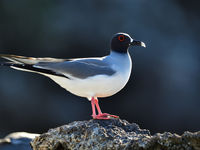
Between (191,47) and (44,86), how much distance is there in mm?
4335

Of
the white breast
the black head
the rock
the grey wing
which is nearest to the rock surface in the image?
the white breast

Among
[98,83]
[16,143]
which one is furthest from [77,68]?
[16,143]

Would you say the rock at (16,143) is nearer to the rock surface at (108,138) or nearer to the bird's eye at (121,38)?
the rock surface at (108,138)

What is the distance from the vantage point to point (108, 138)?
4.00 metres

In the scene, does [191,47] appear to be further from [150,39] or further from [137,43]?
[137,43]

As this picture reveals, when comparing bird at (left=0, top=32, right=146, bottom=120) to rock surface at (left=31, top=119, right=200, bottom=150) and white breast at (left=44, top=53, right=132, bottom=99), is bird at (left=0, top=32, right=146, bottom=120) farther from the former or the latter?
rock surface at (left=31, top=119, right=200, bottom=150)

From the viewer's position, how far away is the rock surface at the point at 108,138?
135 inches

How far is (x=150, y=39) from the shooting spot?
10992mm

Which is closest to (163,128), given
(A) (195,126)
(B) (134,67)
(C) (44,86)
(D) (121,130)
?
(A) (195,126)

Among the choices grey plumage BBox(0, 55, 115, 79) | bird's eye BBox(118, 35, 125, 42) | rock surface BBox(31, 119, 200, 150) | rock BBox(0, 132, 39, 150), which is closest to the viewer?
rock surface BBox(31, 119, 200, 150)

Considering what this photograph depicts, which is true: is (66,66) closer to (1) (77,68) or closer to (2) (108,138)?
(1) (77,68)

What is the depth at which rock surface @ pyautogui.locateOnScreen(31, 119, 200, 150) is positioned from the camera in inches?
135

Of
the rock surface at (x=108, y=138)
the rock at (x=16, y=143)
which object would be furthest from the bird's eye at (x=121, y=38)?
the rock at (x=16, y=143)

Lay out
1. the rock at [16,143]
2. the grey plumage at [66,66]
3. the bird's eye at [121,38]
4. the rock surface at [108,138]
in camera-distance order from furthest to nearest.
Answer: the rock at [16,143] < the bird's eye at [121,38] < the grey plumage at [66,66] < the rock surface at [108,138]
